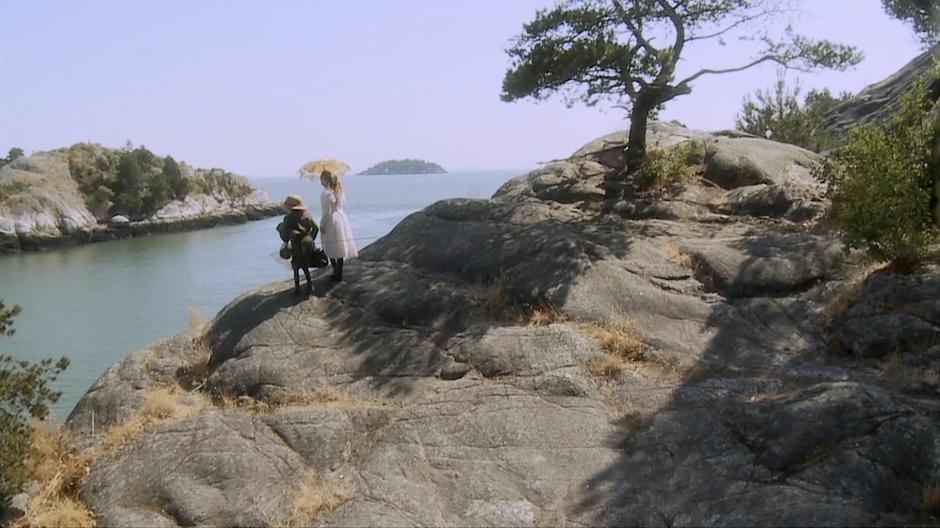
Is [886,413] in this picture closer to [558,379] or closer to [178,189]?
[558,379]

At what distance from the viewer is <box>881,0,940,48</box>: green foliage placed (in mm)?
20656

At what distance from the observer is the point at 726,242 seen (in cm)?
1370

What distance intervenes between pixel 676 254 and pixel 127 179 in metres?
82.1

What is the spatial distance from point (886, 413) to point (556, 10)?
39.6 ft

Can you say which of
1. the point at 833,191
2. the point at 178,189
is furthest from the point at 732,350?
the point at 178,189

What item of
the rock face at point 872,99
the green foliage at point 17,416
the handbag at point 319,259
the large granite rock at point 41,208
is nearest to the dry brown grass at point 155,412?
the green foliage at point 17,416

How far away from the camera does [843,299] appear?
10914 mm

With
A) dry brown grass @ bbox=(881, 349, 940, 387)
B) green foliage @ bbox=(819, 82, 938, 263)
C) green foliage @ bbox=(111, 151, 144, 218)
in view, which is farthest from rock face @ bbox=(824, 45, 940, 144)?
green foliage @ bbox=(111, 151, 144, 218)

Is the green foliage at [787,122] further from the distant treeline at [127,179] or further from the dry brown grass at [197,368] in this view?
the distant treeline at [127,179]

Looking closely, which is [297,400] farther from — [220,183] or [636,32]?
[220,183]

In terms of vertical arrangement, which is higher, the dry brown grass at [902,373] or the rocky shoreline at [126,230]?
the rocky shoreline at [126,230]

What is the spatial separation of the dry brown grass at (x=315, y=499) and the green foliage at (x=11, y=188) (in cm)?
7652

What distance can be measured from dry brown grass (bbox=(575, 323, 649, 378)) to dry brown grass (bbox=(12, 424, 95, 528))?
22.0 ft

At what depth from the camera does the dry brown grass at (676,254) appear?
1288 centimetres
